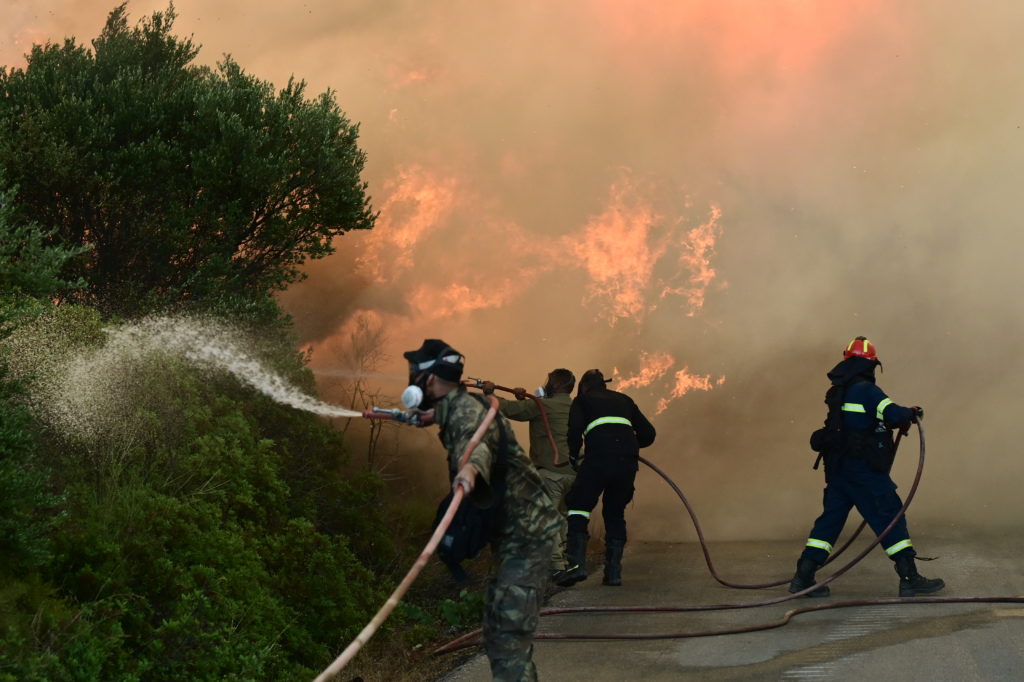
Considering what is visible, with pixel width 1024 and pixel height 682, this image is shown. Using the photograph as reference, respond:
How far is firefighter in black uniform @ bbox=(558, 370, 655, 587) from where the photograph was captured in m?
9.46

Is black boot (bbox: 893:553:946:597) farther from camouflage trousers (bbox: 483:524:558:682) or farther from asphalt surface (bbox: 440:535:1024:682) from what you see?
camouflage trousers (bbox: 483:524:558:682)

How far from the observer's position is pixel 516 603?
5.44 meters

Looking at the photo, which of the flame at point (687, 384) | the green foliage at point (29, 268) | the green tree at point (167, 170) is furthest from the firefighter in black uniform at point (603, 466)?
the flame at point (687, 384)

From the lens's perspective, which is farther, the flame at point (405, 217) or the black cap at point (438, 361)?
the flame at point (405, 217)

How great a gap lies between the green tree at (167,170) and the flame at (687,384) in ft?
22.3

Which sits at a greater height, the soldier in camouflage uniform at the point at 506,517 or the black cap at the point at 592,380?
the black cap at the point at 592,380

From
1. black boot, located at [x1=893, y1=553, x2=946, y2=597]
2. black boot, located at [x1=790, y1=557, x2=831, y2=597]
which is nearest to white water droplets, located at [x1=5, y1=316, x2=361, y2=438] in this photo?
black boot, located at [x1=790, y1=557, x2=831, y2=597]

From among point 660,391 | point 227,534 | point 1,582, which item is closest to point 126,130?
point 227,534


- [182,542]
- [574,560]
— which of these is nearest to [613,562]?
[574,560]

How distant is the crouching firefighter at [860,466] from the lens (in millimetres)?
8516

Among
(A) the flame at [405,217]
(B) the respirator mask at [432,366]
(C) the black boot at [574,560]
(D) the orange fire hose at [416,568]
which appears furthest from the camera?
(A) the flame at [405,217]

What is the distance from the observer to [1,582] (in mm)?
5988

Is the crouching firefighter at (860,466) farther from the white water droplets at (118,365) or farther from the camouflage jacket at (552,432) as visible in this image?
the white water droplets at (118,365)

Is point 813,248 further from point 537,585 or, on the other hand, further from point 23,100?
point 537,585
